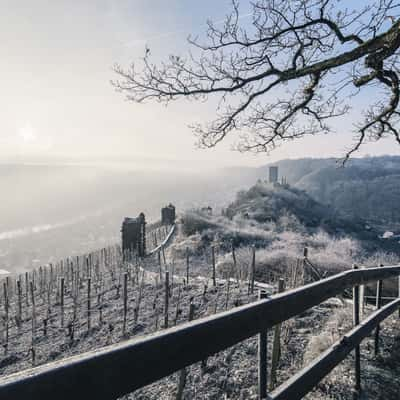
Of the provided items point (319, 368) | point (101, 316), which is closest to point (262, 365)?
point (319, 368)

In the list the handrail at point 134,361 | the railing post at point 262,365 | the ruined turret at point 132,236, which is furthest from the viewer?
the ruined turret at point 132,236

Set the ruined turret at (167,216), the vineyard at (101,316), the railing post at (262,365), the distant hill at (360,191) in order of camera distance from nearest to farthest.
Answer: the railing post at (262,365), the vineyard at (101,316), the ruined turret at (167,216), the distant hill at (360,191)

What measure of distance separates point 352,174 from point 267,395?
124 metres

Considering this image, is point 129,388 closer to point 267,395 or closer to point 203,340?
point 203,340

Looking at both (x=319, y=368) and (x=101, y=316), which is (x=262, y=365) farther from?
(x=101, y=316)

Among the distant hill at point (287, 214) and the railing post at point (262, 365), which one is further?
the distant hill at point (287, 214)

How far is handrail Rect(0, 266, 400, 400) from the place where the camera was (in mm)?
875

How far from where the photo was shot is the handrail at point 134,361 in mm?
875

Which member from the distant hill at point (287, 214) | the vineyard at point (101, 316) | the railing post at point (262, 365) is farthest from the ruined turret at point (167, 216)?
the railing post at point (262, 365)

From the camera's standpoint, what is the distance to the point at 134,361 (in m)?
1.07

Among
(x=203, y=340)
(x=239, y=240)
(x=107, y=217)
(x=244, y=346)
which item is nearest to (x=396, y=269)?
(x=244, y=346)

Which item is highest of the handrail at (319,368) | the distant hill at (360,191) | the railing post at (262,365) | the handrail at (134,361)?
the handrail at (134,361)

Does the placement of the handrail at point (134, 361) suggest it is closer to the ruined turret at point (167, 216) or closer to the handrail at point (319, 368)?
the handrail at point (319, 368)

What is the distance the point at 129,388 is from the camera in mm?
1043
